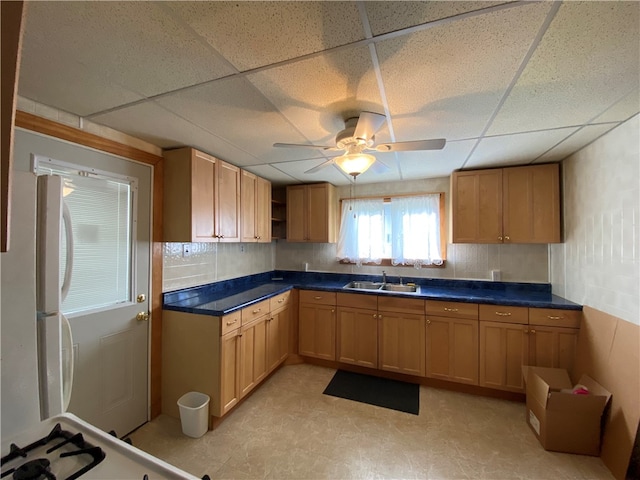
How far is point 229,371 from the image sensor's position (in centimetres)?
218

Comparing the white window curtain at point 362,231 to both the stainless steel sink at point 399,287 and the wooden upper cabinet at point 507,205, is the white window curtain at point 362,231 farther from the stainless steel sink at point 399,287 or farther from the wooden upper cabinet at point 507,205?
the wooden upper cabinet at point 507,205

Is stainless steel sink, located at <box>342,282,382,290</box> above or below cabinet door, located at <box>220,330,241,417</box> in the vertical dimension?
above

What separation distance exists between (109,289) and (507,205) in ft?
12.0

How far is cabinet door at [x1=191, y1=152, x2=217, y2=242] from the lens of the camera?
2.25 meters

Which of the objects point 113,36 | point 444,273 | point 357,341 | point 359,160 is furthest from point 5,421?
point 444,273

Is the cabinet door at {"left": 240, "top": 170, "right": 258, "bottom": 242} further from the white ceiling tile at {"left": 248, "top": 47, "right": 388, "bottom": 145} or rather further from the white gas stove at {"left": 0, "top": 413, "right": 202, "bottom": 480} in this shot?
the white gas stove at {"left": 0, "top": 413, "right": 202, "bottom": 480}

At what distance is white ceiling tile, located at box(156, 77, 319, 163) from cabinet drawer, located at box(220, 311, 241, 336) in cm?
144

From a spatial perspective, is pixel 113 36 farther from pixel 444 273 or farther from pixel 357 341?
pixel 444 273

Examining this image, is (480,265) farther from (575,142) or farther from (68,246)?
(68,246)

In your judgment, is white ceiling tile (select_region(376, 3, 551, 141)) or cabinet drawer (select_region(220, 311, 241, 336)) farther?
cabinet drawer (select_region(220, 311, 241, 336))

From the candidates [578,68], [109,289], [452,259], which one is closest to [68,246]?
[109,289]

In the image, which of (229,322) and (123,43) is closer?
(123,43)

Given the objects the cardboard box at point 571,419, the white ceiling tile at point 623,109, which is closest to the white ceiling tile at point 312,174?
the white ceiling tile at point 623,109

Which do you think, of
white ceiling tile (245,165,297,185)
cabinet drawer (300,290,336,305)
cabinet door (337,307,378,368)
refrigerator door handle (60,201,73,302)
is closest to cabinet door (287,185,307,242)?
white ceiling tile (245,165,297,185)
